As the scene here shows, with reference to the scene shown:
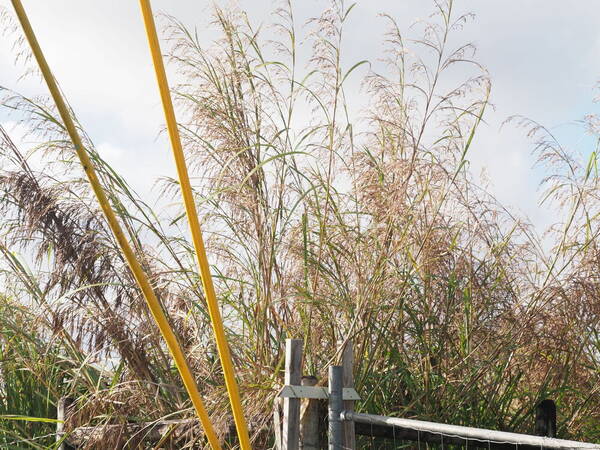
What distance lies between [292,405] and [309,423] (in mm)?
176

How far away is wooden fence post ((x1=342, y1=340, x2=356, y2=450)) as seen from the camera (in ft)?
9.46

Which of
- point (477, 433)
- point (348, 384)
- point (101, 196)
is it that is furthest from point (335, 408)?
point (101, 196)

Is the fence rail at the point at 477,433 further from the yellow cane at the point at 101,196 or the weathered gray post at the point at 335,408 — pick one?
the yellow cane at the point at 101,196

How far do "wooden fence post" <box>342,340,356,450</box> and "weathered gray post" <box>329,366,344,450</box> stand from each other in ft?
0.08

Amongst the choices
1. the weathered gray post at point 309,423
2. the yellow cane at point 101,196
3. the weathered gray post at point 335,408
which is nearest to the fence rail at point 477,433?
the weathered gray post at point 335,408

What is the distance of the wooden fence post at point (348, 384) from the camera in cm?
288

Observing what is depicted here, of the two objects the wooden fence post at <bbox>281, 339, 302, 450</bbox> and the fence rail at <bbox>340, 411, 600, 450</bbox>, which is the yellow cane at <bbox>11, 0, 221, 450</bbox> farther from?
the wooden fence post at <bbox>281, 339, 302, 450</bbox>

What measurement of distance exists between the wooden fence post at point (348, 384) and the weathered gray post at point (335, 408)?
2 centimetres

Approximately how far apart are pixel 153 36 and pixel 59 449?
10.7 feet

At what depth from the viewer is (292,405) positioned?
112 inches

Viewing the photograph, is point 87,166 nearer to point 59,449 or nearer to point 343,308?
point 343,308

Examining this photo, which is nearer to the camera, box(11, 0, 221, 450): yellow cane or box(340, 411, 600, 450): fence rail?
box(11, 0, 221, 450): yellow cane

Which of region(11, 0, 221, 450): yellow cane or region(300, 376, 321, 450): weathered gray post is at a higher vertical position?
region(11, 0, 221, 450): yellow cane

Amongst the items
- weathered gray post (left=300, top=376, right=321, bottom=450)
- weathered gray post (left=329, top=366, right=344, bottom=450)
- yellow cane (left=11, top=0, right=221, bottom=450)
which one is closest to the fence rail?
weathered gray post (left=329, top=366, right=344, bottom=450)
